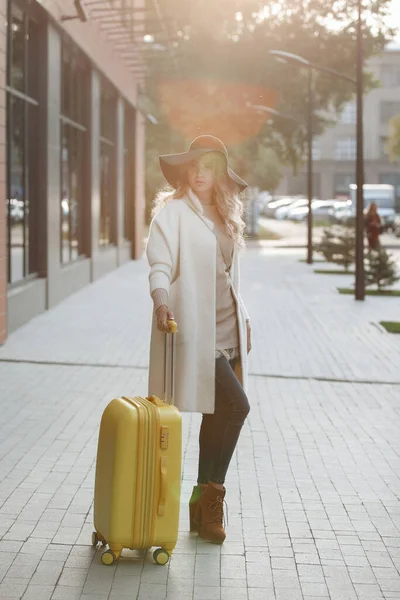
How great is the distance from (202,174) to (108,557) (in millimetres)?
1801

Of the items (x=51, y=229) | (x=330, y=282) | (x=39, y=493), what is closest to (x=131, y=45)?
(x=330, y=282)

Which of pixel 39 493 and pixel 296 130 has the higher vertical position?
pixel 296 130

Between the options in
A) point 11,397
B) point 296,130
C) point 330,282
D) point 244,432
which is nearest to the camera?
Answer: point 244,432

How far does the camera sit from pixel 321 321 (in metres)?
16.1

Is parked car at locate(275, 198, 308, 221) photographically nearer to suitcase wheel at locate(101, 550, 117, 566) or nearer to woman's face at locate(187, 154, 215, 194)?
woman's face at locate(187, 154, 215, 194)

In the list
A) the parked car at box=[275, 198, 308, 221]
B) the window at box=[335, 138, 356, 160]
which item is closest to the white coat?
the parked car at box=[275, 198, 308, 221]

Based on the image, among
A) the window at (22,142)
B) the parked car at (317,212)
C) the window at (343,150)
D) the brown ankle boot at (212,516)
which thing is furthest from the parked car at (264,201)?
the brown ankle boot at (212,516)

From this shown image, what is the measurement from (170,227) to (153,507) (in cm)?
129

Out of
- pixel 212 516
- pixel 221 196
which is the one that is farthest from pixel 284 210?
pixel 212 516

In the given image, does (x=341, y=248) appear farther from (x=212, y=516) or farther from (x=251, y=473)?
(x=212, y=516)

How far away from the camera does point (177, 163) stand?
5.41 metres

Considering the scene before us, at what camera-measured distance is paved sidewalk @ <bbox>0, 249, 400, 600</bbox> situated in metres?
4.89

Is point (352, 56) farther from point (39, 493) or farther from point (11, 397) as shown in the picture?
point (39, 493)

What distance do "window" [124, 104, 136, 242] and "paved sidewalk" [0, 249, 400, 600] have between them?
672 inches
